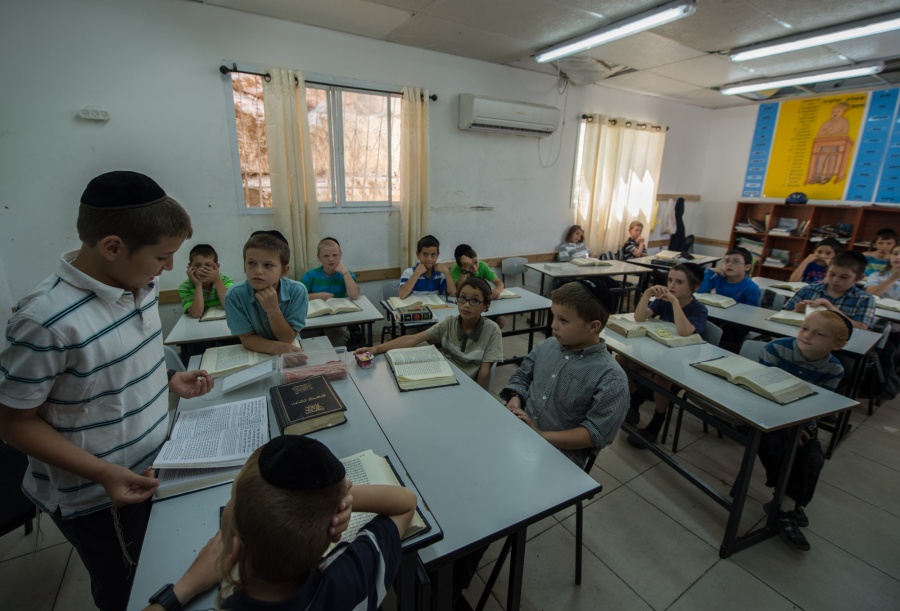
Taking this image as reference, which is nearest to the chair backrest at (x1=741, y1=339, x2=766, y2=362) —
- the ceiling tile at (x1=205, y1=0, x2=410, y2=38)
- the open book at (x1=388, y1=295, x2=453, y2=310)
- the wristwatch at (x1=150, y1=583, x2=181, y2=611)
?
the open book at (x1=388, y1=295, x2=453, y2=310)

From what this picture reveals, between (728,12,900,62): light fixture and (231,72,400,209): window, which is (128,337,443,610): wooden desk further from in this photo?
(728,12,900,62): light fixture

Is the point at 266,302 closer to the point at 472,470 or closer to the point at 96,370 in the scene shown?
the point at 96,370

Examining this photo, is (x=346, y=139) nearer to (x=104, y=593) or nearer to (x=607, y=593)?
(x=104, y=593)

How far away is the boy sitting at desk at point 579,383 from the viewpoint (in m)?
1.46

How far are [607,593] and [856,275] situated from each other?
Answer: 9.82ft

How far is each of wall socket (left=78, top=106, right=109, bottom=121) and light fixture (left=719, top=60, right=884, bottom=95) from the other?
6485 millimetres

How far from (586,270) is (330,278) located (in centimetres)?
287

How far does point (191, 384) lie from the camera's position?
134 cm

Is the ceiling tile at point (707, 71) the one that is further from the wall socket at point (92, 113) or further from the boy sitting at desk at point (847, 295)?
the wall socket at point (92, 113)

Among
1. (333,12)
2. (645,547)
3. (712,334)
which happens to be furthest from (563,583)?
(333,12)

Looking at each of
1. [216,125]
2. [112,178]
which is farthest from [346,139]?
[112,178]

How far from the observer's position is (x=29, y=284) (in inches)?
114

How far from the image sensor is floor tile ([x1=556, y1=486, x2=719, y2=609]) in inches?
66.4

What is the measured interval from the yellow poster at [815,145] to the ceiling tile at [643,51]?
2933 mm
